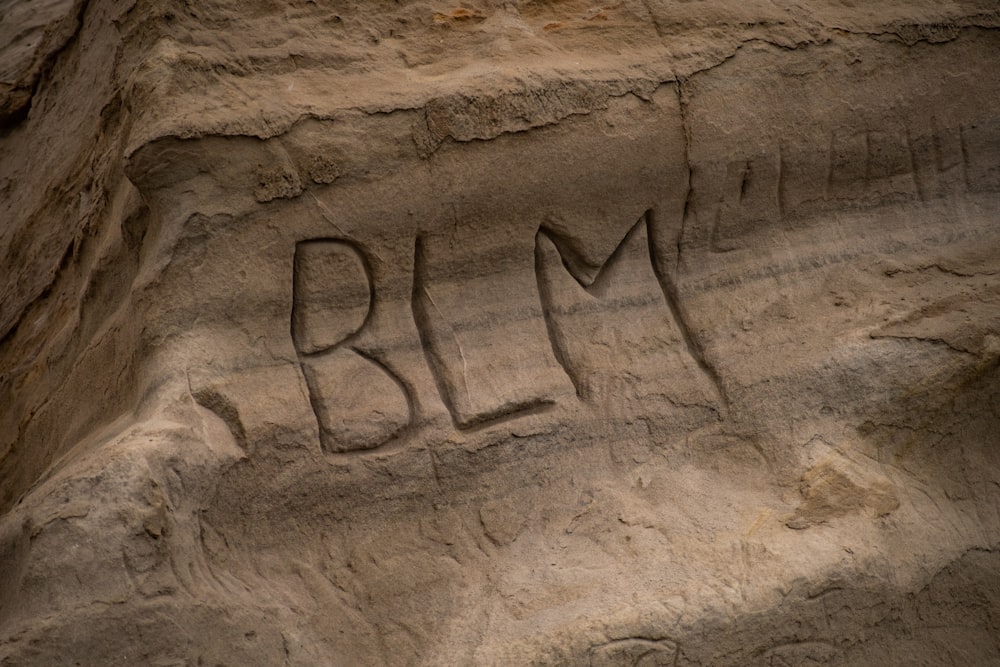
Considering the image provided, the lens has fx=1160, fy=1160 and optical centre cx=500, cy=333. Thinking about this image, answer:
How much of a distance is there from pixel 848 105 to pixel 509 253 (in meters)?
1.02

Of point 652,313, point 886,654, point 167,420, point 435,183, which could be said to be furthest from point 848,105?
point 167,420

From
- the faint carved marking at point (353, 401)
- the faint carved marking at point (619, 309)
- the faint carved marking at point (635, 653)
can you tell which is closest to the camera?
the faint carved marking at point (635, 653)

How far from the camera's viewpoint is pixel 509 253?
2742 millimetres

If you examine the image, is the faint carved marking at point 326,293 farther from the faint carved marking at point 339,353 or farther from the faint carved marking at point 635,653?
the faint carved marking at point 635,653

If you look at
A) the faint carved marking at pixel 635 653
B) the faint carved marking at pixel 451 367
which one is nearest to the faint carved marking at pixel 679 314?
the faint carved marking at pixel 451 367

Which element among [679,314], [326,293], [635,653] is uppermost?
[326,293]

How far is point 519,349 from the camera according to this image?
2768 millimetres

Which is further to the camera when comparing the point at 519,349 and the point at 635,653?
the point at 519,349

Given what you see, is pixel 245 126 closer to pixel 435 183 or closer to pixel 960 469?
pixel 435 183

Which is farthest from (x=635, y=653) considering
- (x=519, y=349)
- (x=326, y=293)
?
(x=326, y=293)

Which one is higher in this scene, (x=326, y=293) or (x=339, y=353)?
(x=326, y=293)

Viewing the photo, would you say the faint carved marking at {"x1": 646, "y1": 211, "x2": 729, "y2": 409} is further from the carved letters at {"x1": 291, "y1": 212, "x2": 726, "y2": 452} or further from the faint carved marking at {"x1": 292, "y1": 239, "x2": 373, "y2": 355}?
the faint carved marking at {"x1": 292, "y1": 239, "x2": 373, "y2": 355}

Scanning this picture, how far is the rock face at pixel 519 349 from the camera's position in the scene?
2451 mm

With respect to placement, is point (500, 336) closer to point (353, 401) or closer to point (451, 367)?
point (451, 367)
